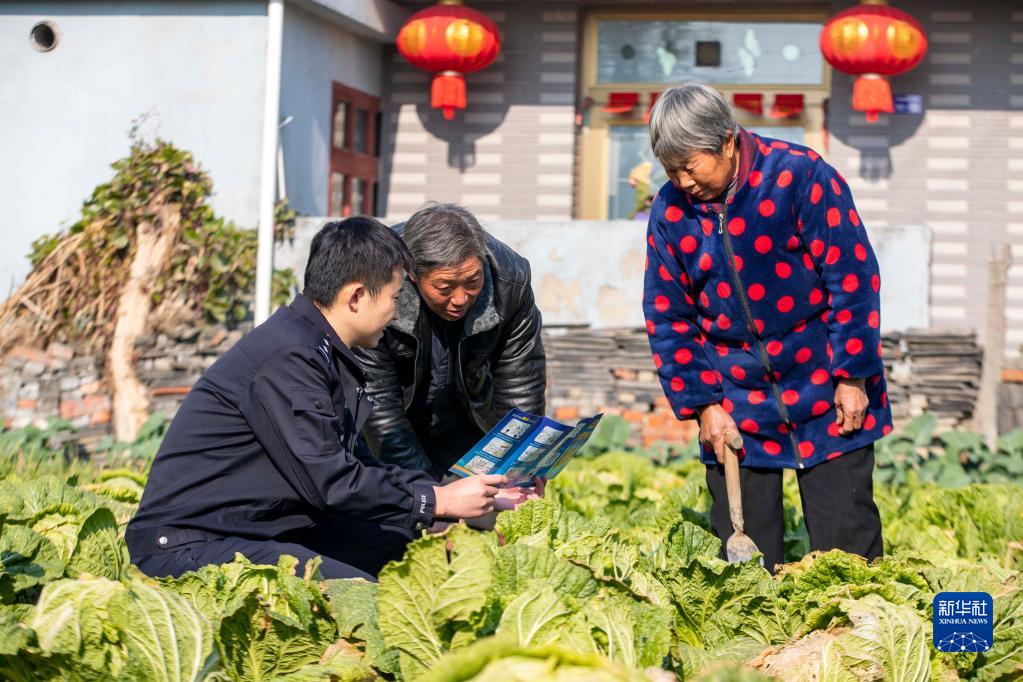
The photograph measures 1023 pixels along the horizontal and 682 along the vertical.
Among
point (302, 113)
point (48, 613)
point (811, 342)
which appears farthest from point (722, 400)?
point (302, 113)

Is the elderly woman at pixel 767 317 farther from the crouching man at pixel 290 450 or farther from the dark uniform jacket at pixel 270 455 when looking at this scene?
the dark uniform jacket at pixel 270 455

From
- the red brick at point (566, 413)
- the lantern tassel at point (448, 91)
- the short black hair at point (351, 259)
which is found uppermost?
the lantern tassel at point (448, 91)

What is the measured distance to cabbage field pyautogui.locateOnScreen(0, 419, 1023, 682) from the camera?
247 cm

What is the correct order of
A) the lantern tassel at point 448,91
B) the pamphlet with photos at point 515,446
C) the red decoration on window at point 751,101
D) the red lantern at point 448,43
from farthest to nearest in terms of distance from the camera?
1. the red decoration on window at point 751,101
2. the lantern tassel at point 448,91
3. the red lantern at point 448,43
4. the pamphlet with photos at point 515,446

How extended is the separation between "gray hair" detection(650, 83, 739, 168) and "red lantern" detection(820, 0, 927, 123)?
6.71 m

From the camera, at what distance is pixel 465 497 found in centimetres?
317

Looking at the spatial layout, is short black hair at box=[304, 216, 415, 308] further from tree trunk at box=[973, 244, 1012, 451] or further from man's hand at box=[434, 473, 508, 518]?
tree trunk at box=[973, 244, 1012, 451]

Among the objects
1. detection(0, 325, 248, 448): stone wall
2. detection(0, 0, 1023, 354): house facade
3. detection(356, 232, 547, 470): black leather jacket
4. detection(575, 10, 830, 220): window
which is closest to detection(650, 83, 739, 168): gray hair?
detection(356, 232, 547, 470): black leather jacket

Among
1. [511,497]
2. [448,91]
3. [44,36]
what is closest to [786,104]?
[448,91]

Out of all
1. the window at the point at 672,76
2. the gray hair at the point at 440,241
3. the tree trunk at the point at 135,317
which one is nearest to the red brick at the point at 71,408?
the tree trunk at the point at 135,317

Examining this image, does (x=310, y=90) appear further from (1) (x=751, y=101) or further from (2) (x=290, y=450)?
(2) (x=290, y=450)

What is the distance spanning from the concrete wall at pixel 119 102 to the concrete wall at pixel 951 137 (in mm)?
4861

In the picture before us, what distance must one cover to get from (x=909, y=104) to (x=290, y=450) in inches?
335

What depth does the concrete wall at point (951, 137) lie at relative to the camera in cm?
1029
